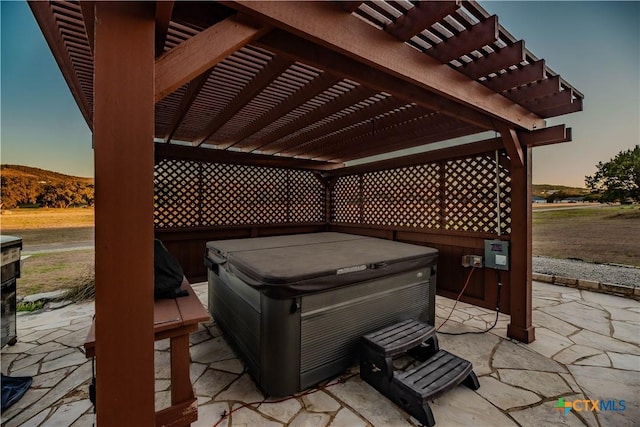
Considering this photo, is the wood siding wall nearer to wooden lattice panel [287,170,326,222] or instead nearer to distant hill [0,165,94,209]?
wooden lattice panel [287,170,326,222]

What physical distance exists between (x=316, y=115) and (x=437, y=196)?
226cm

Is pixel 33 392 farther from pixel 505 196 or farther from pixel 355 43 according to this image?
pixel 505 196

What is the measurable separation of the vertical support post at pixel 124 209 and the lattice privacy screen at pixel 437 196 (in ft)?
11.9

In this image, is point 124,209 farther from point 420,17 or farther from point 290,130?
point 290,130

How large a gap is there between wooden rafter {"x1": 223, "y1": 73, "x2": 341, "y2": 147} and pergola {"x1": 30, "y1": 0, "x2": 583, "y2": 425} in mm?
22

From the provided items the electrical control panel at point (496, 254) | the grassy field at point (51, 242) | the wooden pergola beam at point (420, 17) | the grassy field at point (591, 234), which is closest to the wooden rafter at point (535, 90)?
the wooden pergola beam at point (420, 17)

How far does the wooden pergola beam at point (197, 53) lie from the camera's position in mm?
1170

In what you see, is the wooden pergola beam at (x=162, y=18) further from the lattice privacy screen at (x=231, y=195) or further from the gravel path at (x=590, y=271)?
the gravel path at (x=590, y=271)

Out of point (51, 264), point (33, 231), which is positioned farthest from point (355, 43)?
point (33, 231)

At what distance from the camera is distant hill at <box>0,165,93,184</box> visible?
5.61 meters

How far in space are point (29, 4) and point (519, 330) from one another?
439cm

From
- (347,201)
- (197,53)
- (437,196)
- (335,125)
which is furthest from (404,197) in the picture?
(197,53)

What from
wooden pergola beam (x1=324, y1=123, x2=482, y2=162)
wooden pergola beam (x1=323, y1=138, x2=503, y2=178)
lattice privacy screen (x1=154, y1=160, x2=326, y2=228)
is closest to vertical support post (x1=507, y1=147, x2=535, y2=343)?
wooden pergola beam (x1=323, y1=138, x2=503, y2=178)

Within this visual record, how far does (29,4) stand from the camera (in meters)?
1.23
